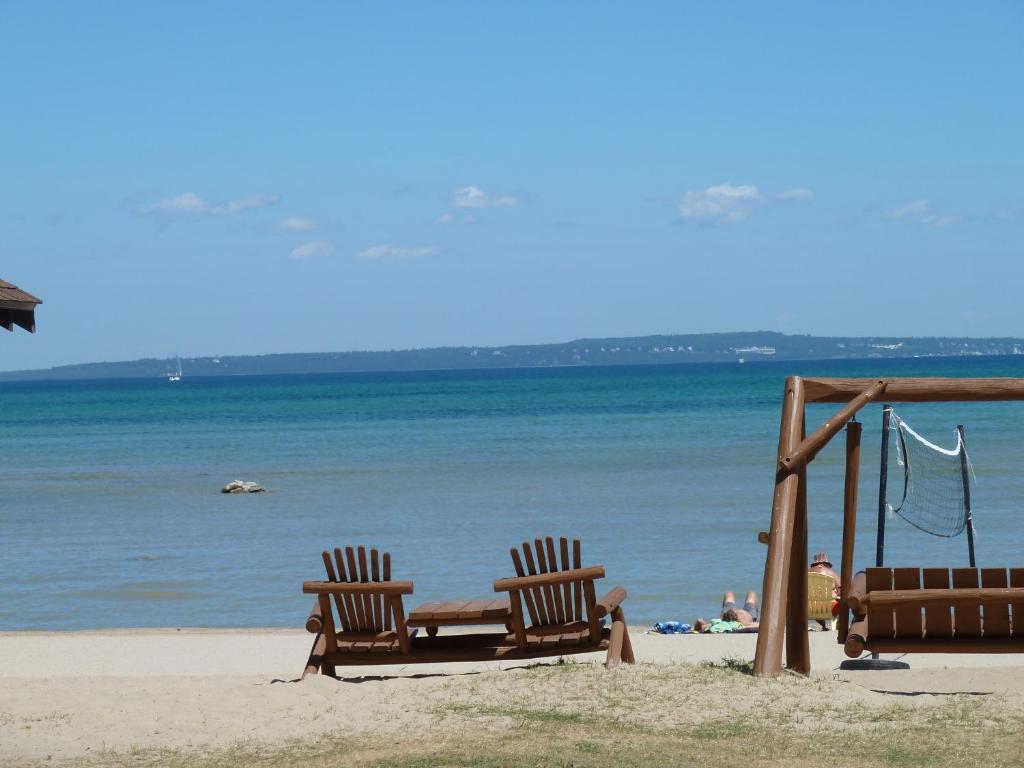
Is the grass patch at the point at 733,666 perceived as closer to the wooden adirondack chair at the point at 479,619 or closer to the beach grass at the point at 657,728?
the beach grass at the point at 657,728

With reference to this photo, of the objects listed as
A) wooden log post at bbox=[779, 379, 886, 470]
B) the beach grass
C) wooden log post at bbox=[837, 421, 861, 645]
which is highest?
wooden log post at bbox=[779, 379, 886, 470]

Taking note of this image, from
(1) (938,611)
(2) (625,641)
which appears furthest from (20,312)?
(1) (938,611)

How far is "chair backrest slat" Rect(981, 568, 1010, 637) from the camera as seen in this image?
8125 millimetres

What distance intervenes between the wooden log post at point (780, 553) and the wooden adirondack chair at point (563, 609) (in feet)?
3.13

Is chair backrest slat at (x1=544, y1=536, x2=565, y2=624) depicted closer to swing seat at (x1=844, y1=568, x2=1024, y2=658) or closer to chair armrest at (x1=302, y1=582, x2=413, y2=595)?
chair armrest at (x1=302, y1=582, x2=413, y2=595)

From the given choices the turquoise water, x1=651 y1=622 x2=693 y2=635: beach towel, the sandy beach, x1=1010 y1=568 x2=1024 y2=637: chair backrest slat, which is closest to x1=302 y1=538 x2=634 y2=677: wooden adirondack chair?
the sandy beach

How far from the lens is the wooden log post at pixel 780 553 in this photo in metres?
8.12

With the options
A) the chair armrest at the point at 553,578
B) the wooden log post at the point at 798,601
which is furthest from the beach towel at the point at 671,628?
the chair armrest at the point at 553,578

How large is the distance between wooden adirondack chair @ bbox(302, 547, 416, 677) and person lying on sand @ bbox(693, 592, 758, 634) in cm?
391

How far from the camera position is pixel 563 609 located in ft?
29.0

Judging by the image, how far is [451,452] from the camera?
133ft

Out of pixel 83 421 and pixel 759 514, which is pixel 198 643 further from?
pixel 83 421

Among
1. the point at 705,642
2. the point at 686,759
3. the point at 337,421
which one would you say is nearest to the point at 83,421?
the point at 337,421

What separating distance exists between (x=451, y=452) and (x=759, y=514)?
2001 centimetres
